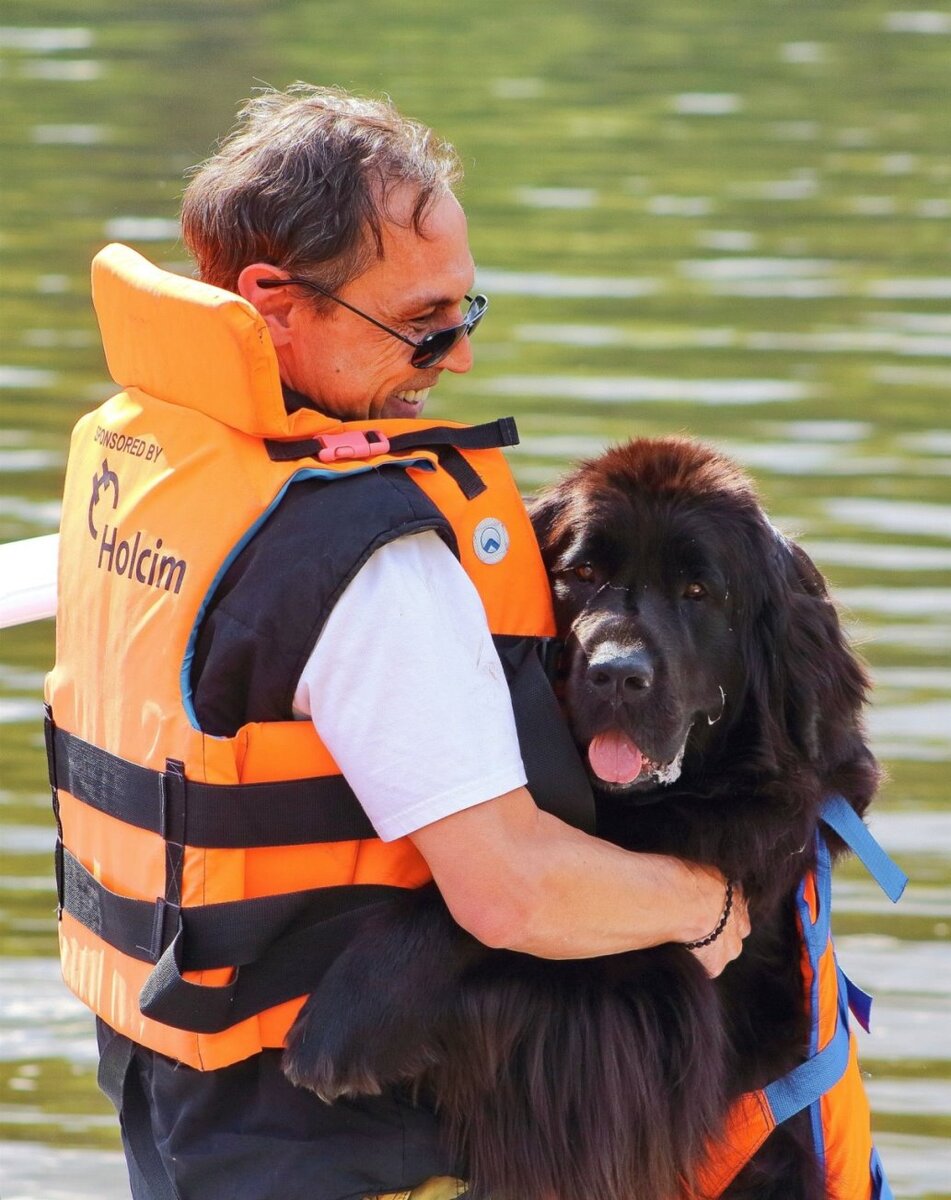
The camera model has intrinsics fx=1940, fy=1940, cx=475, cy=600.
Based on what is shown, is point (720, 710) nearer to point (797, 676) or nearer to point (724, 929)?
point (797, 676)

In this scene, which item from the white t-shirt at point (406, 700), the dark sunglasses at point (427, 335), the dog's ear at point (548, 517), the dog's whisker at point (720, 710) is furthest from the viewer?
the dog's ear at point (548, 517)

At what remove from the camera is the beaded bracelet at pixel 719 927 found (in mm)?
2562

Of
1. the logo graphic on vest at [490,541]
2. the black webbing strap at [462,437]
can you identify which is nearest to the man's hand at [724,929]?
A: the logo graphic on vest at [490,541]

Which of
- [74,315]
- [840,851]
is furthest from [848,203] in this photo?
[840,851]

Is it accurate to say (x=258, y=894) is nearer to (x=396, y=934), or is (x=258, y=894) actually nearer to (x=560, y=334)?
(x=396, y=934)

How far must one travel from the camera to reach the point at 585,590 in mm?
2838

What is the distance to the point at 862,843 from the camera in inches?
110

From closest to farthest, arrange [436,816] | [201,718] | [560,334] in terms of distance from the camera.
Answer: [436,816] → [201,718] → [560,334]

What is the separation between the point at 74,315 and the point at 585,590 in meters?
7.59

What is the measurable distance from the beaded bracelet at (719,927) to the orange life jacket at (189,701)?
1.30ft

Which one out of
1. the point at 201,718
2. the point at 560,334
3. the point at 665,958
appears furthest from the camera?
the point at 560,334

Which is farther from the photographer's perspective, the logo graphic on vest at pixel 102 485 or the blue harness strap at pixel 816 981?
the blue harness strap at pixel 816 981

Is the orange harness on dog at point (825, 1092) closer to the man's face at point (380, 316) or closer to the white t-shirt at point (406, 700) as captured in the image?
the white t-shirt at point (406, 700)

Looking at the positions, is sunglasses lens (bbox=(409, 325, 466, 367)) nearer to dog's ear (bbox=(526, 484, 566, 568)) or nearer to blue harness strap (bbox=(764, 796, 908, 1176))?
dog's ear (bbox=(526, 484, 566, 568))
